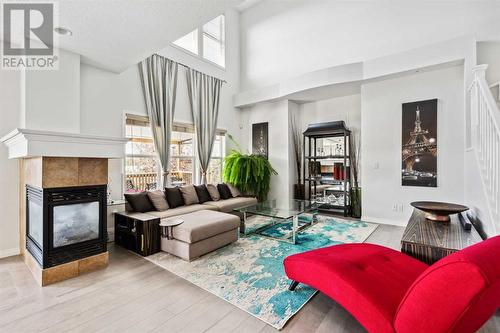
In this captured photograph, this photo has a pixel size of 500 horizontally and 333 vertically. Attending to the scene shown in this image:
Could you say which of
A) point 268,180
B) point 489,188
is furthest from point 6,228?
point 489,188

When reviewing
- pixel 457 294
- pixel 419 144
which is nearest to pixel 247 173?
pixel 419 144

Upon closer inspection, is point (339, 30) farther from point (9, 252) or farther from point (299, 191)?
point (9, 252)

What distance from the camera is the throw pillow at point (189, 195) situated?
4258 mm

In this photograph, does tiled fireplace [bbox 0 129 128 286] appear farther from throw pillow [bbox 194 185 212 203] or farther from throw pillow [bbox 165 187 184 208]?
throw pillow [bbox 194 185 212 203]

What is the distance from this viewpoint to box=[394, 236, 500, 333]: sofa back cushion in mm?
987

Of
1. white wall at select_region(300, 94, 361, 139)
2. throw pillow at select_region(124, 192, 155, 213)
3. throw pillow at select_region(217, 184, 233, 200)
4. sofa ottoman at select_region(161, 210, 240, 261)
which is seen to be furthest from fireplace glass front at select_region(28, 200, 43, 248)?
white wall at select_region(300, 94, 361, 139)

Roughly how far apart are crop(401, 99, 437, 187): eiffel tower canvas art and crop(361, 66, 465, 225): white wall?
78 millimetres

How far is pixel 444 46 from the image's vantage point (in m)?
3.59

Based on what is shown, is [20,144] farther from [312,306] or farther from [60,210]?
[312,306]

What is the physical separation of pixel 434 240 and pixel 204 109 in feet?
15.0

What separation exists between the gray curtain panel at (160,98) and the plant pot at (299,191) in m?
2.99

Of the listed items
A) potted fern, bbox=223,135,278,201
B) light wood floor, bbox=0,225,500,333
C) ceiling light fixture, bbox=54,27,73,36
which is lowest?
light wood floor, bbox=0,225,500,333

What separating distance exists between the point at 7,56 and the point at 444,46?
6.01 meters

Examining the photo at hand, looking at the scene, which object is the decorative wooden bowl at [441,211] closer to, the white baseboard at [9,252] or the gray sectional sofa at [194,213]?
the gray sectional sofa at [194,213]
